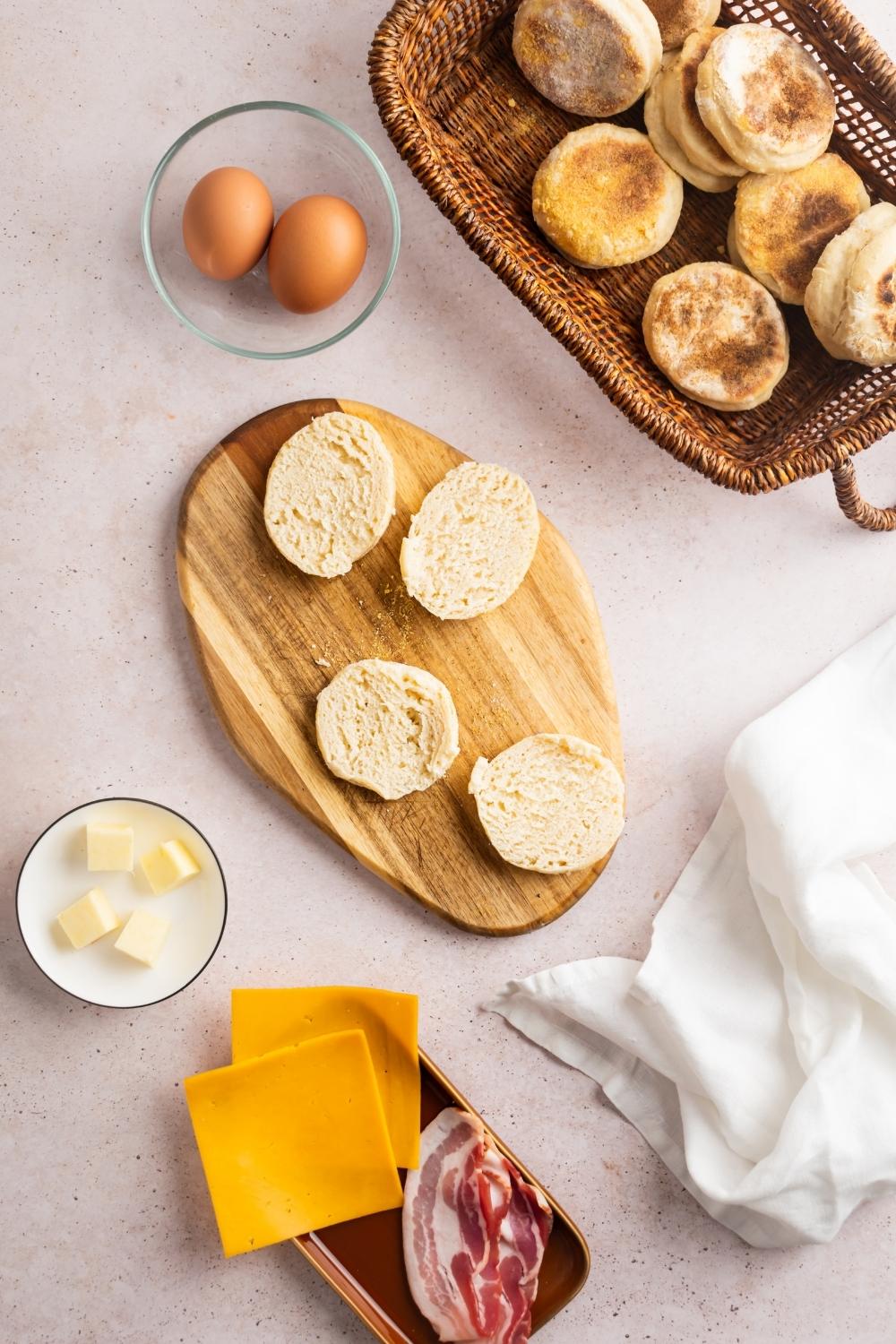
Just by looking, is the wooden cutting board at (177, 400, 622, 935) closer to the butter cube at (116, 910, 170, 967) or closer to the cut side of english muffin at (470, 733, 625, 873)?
the cut side of english muffin at (470, 733, 625, 873)

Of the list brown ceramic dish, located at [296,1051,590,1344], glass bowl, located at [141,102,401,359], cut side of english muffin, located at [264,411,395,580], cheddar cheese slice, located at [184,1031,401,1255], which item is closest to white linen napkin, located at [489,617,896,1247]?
brown ceramic dish, located at [296,1051,590,1344]

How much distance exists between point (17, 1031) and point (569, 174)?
1822mm

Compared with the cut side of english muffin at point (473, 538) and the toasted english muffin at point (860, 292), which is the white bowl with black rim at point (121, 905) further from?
the toasted english muffin at point (860, 292)

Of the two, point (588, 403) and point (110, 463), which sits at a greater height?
point (588, 403)

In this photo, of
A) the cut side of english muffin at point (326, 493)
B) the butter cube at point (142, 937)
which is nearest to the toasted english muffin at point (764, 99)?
the cut side of english muffin at point (326, 493)

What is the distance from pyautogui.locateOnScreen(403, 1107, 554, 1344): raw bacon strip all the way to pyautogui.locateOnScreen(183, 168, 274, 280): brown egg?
1.53m

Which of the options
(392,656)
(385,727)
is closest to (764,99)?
(392,656)

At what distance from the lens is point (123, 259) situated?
176 centimetres

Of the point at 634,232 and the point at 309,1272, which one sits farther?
the point at 309,1272

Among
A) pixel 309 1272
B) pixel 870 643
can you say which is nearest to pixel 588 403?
pixel 870 643

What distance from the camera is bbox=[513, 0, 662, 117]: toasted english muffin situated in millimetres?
1572

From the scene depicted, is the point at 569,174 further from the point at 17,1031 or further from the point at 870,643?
the point at 17,1031

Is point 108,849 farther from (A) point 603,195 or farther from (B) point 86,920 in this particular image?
(A) point 603,195

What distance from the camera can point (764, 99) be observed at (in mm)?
1568
